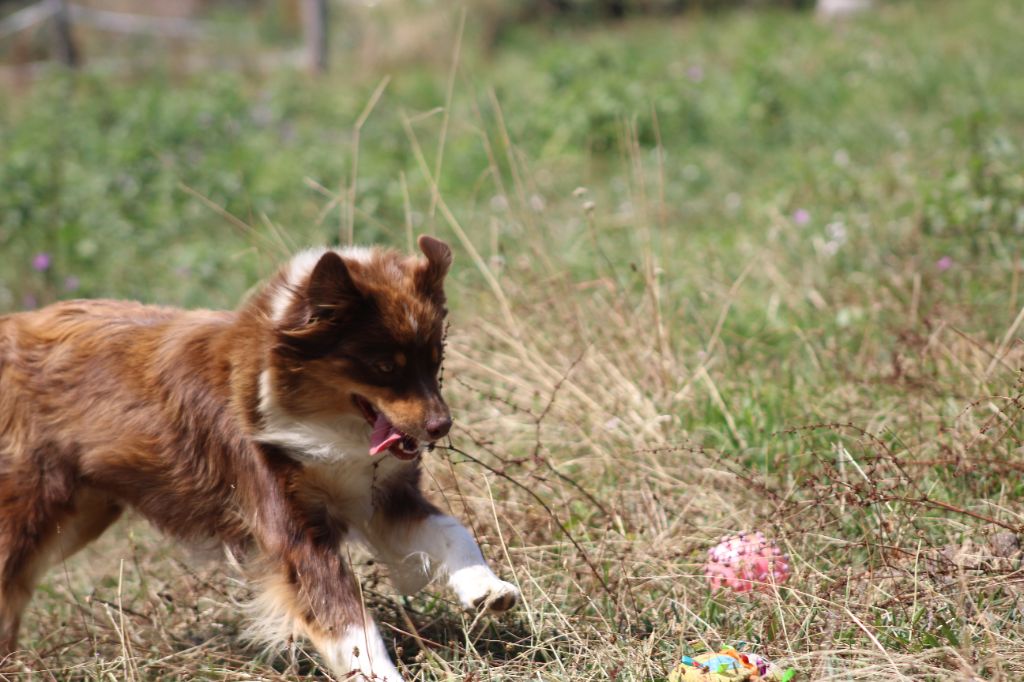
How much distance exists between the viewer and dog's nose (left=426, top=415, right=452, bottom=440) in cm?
334

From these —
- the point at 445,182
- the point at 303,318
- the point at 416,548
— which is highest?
the point at 303,318

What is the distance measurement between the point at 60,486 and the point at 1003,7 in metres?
11.4

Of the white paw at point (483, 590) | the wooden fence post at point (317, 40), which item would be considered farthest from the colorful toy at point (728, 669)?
the wooden fence post at point (317, 40)

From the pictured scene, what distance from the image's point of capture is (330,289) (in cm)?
338

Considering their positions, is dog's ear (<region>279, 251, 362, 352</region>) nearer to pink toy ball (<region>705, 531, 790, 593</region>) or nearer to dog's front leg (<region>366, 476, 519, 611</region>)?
dog's front leg (<region>366, 476, 519, 611</region>)

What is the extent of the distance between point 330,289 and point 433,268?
17.6 inches

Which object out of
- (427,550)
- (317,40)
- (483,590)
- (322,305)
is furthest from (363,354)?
(317,40)

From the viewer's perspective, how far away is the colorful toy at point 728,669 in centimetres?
305

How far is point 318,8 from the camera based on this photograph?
540 inches

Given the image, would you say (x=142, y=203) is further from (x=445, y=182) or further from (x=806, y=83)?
(x=806, y=83)

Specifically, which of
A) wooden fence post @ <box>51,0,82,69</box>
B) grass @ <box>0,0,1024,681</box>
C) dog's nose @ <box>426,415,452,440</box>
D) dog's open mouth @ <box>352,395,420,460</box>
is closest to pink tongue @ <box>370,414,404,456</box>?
dog's open mouth @ <box>352,395,420,460</box>

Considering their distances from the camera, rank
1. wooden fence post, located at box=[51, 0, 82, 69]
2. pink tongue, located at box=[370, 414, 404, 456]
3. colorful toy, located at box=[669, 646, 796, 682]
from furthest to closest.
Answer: wooden fence post, located at box=[51, 0, 82, 69] < pink tongue, located at box=[370, 414, 404, 456] < colorful toy, located at box=[669, 646, 796, 682]

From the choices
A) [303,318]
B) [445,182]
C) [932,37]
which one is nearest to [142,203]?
[445,182]

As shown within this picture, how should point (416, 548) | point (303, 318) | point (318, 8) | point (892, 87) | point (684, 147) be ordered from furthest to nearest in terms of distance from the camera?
point (318, 8) < point (892, 87) < point (684, 147) < point (416, 548) < point (303, 318)
